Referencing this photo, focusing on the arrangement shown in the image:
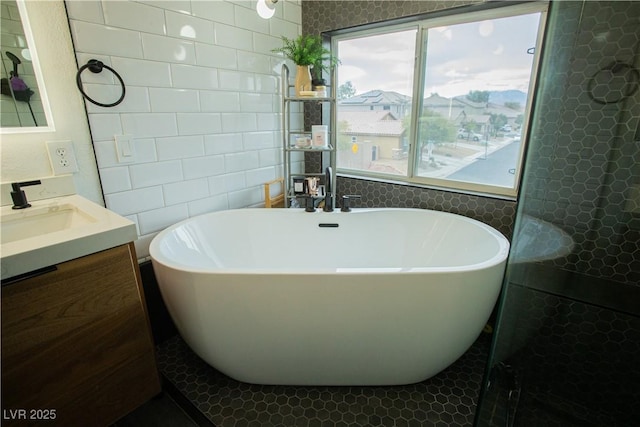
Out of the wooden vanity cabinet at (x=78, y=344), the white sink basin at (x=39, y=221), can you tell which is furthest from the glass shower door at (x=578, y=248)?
the white sink basin at (x=39, y=221)

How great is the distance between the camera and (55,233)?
106 cm

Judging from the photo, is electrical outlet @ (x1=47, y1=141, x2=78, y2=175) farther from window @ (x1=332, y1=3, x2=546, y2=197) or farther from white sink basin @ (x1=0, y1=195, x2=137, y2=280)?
window @ (x1=332, y1=3, x2=546, y2=197)

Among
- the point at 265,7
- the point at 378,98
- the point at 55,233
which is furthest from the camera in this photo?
the point at 378,98

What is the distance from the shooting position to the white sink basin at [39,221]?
125cm

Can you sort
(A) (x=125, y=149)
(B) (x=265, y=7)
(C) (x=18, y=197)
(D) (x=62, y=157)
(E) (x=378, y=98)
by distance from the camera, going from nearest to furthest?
1. (C) (x=18, y=197)
2. (D) (x=62, y=157)
3. (A) (x=125, y=149)
4. (B) (x=265, y=7)
5. (E) (x=378, y=98)

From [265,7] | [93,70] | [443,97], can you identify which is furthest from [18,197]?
[443,97]

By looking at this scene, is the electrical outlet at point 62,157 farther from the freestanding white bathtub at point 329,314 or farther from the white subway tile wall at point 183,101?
the freestanding white bathtub at point 329,314

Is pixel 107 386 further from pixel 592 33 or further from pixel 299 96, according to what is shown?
pixel 592 33

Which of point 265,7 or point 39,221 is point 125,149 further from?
point 265,7

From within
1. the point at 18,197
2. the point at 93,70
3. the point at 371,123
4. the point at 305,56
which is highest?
the point at 305,56

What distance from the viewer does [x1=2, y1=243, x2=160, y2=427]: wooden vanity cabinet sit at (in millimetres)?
973

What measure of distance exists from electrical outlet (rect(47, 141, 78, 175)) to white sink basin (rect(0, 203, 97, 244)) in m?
0.19

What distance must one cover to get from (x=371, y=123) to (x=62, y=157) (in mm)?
1929

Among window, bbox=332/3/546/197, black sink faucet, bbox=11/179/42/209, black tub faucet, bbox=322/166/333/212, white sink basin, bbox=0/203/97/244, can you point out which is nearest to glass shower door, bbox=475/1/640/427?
window, bbox=332/3/546/197
